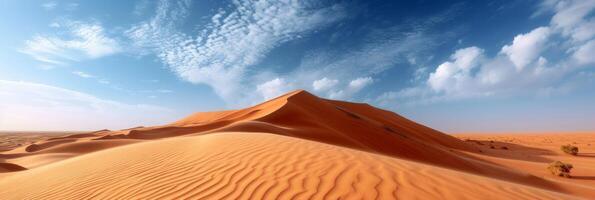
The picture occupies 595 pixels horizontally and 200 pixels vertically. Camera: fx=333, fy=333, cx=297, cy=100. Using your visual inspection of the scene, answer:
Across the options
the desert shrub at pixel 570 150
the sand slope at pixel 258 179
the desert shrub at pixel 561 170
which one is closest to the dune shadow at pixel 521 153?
the desert shrub at pixel 570 150

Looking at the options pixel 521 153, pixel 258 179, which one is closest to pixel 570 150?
pixel 521 153

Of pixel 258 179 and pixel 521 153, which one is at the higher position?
pixel 258 179

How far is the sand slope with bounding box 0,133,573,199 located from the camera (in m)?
3.99

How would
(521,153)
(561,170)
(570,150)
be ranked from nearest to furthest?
(561,170) → (570,150) → (521,153)

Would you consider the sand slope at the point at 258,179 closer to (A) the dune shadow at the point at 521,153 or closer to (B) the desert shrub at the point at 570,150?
(A) the dune shadow at the point at 521,153

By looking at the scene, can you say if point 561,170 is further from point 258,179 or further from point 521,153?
point 258,179

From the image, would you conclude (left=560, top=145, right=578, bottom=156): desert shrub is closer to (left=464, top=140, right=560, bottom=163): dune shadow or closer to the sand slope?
(left=464, top=140, right=560, bottom=163): dune shadow

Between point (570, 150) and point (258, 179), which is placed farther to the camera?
point (570, 150)

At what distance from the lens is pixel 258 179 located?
Result: 14.8 ft

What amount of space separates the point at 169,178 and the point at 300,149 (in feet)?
8.35

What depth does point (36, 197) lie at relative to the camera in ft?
18.5

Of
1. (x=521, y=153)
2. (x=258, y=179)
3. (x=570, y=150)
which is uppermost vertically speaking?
(x=258, y=179)

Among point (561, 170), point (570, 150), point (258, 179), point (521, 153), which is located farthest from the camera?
point (521, 153)

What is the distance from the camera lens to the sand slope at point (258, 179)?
3992mm
